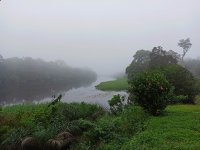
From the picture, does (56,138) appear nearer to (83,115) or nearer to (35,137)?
(35,137)

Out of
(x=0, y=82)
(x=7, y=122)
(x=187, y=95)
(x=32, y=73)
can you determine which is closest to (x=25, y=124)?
(x=7, y=122)

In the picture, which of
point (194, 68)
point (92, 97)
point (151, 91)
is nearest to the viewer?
point (151, 91)

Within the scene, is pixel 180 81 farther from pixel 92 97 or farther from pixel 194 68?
pixel 194 68

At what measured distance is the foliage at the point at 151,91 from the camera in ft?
69.3

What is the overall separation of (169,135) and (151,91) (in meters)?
6.23

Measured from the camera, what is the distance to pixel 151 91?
834 inches

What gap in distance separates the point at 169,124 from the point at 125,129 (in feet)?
7.14

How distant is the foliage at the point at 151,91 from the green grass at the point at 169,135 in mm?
1958

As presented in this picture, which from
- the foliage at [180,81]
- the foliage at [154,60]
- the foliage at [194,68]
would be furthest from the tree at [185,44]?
the foliage at [180,81]

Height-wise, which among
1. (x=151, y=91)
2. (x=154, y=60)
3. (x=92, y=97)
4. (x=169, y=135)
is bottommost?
(x=92, y=97)

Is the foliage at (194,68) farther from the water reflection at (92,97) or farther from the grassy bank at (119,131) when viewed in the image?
the grassy bank at (119,131)

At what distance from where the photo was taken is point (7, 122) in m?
21.7

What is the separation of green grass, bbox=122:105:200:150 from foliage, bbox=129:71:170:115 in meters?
1.96

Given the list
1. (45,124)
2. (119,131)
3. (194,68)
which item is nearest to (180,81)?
(45,124)
